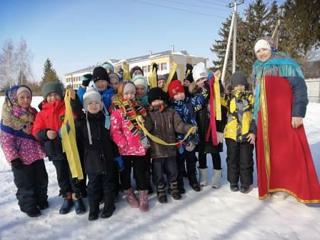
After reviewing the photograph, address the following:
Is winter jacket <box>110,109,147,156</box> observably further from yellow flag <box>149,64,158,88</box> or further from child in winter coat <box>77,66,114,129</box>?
yellow flag <box>149,64,158,88</box>

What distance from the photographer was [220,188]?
440cm

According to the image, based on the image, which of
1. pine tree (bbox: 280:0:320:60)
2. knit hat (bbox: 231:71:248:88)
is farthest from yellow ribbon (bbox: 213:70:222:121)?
pine tree (bbox: 280:0:320:60)

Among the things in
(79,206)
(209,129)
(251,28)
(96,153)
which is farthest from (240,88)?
(251,28)

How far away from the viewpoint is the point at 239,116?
161 inches

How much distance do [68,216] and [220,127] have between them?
230 cm

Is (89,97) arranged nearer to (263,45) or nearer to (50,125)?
(50,125)

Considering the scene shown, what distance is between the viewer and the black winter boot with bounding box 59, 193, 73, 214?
3754mm

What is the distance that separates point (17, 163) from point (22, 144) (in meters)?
0.23

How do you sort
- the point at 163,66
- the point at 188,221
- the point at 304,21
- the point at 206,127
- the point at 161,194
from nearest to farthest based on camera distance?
1. the point at 188,221
2. the point at 161,194
3. the point at 206,127
4. the point at 304,21
5. the point at 163,66

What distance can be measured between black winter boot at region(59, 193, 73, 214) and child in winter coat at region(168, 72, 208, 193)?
145 cm

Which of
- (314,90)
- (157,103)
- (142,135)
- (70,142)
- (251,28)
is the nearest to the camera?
(70,142)

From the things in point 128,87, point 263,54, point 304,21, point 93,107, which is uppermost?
point 304,21

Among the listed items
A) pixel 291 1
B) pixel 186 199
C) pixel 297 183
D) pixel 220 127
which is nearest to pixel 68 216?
pixel 186 199

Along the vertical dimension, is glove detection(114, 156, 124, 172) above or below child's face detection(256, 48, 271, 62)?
below
